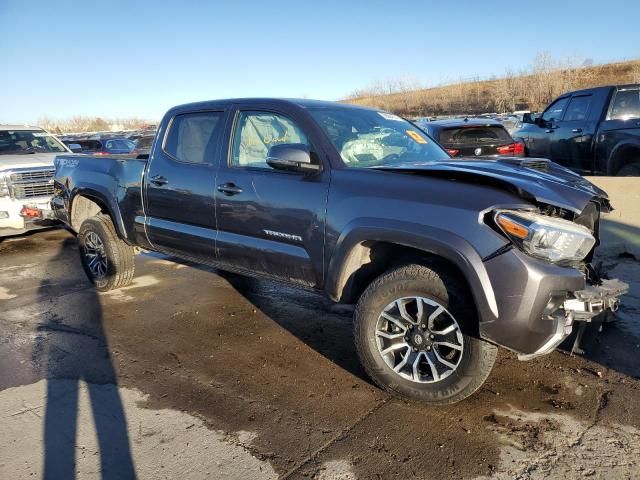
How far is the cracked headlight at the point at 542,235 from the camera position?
2723 mm

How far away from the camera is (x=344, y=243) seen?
3295 millimetres

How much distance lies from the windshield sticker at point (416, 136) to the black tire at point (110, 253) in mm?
3242

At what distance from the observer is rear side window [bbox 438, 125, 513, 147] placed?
8.41 metres

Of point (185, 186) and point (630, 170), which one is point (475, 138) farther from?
point (185, 186)

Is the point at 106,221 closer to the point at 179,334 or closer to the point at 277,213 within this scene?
the point at 179,334

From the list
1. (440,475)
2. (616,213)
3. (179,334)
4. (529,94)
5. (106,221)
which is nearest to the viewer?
(440,475)

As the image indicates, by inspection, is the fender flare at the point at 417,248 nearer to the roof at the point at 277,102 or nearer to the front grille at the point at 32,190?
the roof at the point at 277,102

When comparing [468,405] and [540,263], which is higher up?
[540,263]

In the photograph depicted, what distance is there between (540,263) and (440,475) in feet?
3.96

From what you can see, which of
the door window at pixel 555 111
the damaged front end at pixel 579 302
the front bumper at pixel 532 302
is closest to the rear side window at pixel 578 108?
the door window at pixel 555 111

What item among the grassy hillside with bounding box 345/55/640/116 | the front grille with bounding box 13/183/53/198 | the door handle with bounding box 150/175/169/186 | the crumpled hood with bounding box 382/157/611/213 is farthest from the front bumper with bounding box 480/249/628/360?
the grassy hillside with bounding box 345/55/640/116

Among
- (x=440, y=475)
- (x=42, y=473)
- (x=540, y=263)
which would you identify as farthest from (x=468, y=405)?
(x=42, y=473)

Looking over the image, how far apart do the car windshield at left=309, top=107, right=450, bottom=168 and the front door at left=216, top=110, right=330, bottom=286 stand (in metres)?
0.24

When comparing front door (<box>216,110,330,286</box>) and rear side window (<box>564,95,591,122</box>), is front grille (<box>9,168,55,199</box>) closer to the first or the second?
front door (<box>216,110,330,286</box>)
